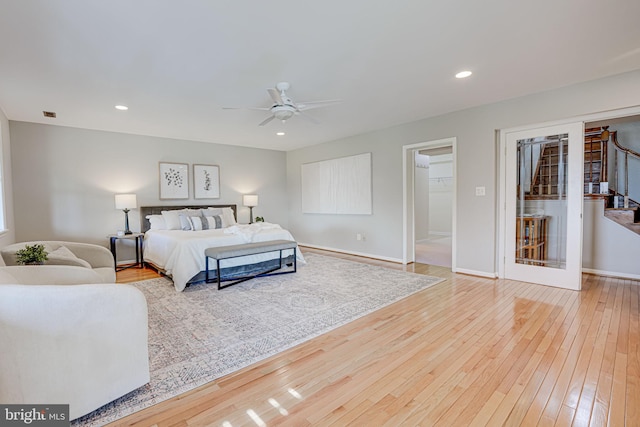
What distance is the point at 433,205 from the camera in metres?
9.55

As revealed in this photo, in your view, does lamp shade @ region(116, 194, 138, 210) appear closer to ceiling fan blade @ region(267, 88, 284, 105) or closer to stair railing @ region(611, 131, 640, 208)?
ceiling fan blade @ region(267, 88, 284, 105)

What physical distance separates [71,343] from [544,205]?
501cm

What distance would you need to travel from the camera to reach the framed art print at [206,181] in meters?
6.41

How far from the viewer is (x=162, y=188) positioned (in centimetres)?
598

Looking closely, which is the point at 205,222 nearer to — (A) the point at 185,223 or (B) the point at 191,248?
(A) the point at 185,223

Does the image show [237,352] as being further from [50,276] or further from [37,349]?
[50,276]

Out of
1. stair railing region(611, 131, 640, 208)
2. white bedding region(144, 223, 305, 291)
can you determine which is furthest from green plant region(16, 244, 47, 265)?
stair railing region(611, 131, 640, 208)

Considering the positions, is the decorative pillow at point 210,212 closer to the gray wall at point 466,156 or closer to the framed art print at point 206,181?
the framed art print at point 206,181

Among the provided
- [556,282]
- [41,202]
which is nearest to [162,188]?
[41,202]

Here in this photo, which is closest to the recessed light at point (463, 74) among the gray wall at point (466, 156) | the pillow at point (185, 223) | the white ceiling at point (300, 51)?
the white ceiling at point (300, 51)

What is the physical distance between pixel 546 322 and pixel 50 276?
4124mm

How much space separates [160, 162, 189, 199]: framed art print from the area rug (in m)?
2.27

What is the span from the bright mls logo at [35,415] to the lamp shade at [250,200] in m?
5.62

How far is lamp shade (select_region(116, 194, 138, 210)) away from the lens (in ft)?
17.0
